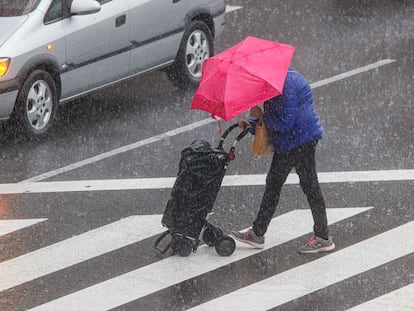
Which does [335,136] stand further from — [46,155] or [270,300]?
[270,300]

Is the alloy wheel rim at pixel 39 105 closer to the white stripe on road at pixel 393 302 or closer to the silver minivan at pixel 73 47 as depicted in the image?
the silver minivan at pixel 73 47

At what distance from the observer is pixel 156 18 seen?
13297mm

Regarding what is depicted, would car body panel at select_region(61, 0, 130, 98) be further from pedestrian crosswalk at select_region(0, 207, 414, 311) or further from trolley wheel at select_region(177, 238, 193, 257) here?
trolley wheel at select_region(177, 238, 193, 257)

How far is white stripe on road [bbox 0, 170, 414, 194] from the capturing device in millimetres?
10906

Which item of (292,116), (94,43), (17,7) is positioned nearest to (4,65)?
(17,7)

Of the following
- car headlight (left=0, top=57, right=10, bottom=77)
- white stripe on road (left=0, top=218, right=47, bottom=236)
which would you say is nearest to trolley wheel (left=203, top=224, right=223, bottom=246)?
white stripe on road (left=0, top=218, right=47, bottom=236)

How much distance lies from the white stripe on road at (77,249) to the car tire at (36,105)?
2319mm

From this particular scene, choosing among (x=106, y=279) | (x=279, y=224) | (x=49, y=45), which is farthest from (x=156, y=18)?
(x=106, y=279)

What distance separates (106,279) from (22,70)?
3.59m

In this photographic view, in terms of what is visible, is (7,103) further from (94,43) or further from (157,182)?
(157,182)

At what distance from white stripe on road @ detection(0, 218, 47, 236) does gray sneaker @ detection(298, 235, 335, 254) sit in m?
2.26

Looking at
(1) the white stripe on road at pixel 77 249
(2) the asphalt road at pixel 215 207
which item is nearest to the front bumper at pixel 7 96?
(2) the asphalt road at pixel 215 207

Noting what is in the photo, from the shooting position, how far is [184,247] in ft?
30.3

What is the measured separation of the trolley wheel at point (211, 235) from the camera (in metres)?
9.25
